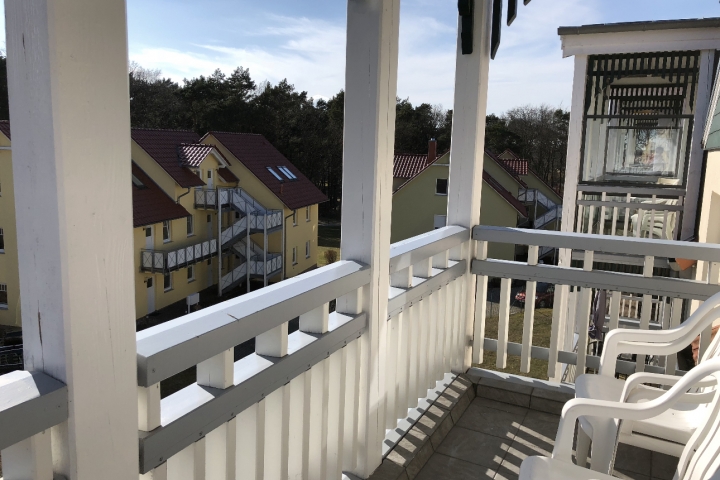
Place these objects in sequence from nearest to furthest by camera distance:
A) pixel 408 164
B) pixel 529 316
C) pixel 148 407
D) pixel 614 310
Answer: pixel 148 407 < pixel 408 164 < pixel 614 310 < pixel 529 316

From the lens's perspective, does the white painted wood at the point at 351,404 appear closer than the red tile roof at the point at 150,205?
No

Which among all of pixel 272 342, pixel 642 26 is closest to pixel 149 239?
pixel 272 342

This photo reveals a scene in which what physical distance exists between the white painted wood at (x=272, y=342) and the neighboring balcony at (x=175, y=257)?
0.25m

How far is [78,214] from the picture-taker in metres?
0.77

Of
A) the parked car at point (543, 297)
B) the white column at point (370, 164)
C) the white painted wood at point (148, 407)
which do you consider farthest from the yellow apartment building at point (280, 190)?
the parked car at point (543, 297)

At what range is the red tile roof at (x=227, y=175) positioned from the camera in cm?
160

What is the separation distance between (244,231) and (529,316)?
4.80 ft

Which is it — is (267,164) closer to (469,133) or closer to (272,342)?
(272,342)

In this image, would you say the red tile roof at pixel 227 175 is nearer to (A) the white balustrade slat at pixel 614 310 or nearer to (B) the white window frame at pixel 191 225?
(B) the white window frame at pixel 191 225

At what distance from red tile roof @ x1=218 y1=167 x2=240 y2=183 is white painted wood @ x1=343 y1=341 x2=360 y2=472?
568mm

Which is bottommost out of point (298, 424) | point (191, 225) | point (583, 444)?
point (583, 444)

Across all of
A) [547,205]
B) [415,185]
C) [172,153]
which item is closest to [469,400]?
[415,185]

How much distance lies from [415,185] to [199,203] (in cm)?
89

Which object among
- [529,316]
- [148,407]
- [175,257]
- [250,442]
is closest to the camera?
[148,407]
